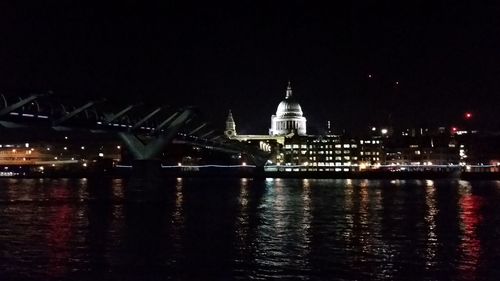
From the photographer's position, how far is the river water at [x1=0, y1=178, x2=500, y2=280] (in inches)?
942

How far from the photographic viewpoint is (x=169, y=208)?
5312cm

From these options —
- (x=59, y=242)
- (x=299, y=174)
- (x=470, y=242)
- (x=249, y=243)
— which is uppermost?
(x=299, y=174)

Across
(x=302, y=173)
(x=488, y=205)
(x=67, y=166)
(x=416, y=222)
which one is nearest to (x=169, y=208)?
(x=416, y=222)

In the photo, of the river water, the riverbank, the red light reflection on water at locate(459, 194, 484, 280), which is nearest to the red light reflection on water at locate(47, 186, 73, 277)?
the river water

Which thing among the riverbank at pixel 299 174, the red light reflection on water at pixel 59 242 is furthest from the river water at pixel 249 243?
the riverbank at pixel 299 174

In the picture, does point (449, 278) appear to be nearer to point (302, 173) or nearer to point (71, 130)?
point (71, 130)

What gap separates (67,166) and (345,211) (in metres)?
150

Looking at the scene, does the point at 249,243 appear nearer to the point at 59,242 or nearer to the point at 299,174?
the point at 59,242

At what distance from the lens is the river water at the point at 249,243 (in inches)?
942

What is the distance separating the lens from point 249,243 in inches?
1237

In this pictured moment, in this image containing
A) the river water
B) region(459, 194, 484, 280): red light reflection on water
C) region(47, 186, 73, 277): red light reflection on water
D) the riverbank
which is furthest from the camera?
the riverbank

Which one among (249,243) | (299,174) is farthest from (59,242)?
(299,174)

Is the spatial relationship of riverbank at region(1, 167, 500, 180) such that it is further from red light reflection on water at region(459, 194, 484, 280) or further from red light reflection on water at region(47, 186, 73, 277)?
red light reflection on water at region(47, 186, 73, 277)

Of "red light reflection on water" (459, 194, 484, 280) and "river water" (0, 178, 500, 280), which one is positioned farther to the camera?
"red light reflection on water" (459, 194, 484, 280)
